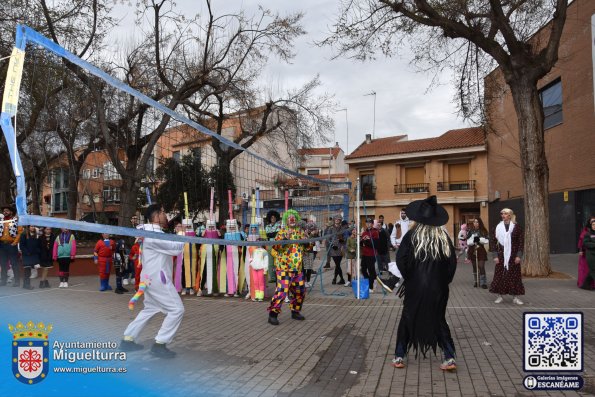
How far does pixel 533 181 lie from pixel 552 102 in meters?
10.9

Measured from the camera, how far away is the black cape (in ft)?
17.2

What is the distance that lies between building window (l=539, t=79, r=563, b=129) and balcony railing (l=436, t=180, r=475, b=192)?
13.0 meters

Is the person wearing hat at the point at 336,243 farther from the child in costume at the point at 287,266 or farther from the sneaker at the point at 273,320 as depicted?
the sneaker at the point at 273,320

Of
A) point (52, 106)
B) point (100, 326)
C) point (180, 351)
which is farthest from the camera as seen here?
point (52, 106)

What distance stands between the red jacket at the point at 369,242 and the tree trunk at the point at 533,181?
4788mm

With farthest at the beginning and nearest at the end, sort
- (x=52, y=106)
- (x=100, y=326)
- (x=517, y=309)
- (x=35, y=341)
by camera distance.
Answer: (x=52, y=106) → (x=517, y=309) → (x=100, y=326) → (x=35, y=341)

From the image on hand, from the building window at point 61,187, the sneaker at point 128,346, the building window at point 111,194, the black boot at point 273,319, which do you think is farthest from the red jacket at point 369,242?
the building window at point 61,187

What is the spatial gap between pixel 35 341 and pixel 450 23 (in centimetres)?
1325

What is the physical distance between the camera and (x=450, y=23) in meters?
14.0

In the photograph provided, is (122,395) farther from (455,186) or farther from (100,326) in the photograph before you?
(455,186)

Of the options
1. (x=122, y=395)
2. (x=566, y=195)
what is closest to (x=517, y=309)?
(x=122, y=395)

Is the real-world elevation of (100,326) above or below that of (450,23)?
below

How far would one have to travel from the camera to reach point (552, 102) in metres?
Result: 22.9

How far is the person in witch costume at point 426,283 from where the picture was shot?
17.2ft
